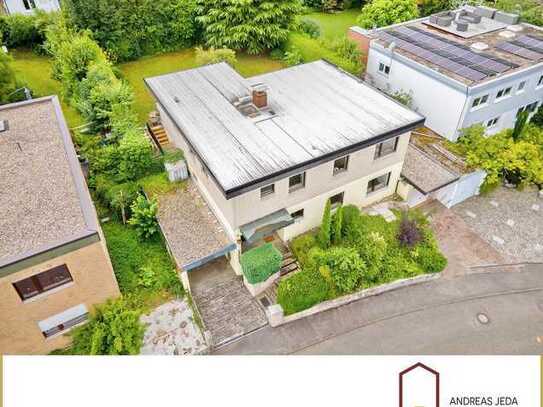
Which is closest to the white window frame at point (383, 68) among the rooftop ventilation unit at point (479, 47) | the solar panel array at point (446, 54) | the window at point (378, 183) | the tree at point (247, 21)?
the solar panel array at point (446, 54)

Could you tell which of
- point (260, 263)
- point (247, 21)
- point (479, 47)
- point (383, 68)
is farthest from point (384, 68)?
point (260, 263)

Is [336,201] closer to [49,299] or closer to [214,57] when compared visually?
[49,299]

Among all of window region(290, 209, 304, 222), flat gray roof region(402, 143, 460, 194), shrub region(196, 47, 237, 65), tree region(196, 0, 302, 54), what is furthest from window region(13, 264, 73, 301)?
tree region(196, 0, 302, 54)

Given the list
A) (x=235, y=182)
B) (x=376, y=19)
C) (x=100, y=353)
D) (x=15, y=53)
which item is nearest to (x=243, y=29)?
(x=376, y=19)

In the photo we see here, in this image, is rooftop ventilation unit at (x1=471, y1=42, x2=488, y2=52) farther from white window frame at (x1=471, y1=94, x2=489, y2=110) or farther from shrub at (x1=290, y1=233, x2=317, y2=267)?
shrub at (x1=290, y1=233, x2=317, y2=267)

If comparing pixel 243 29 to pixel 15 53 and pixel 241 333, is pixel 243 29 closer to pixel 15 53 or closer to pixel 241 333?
pixel 15 53

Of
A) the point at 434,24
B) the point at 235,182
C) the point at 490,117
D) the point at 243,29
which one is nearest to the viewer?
the point at 235,182

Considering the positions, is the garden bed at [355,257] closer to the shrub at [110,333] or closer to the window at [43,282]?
the shrub at [110,333]
